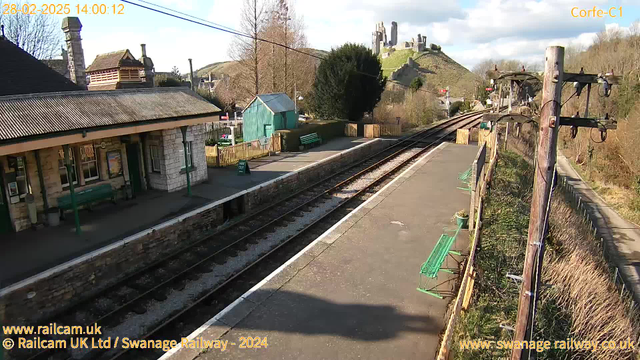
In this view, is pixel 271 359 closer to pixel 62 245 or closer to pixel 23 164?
pixel 62 245

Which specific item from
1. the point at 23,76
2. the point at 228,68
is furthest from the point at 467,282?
the point at 228,68

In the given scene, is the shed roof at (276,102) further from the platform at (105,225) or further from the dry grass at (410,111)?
the dry grass at (410,111)

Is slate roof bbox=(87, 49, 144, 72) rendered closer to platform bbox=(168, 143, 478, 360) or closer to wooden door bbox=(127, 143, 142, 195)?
wooden door bbox=(127, 143, 142, 195)

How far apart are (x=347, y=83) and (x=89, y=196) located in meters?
21.7

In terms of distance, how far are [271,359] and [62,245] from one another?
673cm

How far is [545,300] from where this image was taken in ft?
21.7

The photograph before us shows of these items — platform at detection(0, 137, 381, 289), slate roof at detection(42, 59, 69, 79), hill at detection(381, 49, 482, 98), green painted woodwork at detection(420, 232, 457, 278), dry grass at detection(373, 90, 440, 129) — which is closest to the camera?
green painted woodwork at detection(420, 232, 457, 278)

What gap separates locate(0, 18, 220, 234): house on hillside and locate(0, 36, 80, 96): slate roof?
0.03 m

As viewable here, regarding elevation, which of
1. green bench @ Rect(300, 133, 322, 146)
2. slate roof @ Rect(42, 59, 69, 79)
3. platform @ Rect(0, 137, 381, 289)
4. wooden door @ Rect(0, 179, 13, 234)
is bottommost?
platform @ Rect(0, 137, 381, 289)

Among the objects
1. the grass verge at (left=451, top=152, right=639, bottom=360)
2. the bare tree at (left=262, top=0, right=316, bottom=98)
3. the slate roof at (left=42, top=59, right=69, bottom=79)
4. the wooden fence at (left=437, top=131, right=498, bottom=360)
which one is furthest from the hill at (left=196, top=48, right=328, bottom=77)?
the grass verge at (left=451, top=152, right=639, bottom=360)

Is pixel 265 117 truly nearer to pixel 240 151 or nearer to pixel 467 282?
pixel 240 151

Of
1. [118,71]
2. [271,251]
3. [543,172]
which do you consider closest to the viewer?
[543,172]

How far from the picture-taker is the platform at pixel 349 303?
5672 mm

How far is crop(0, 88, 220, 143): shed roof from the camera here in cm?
925
